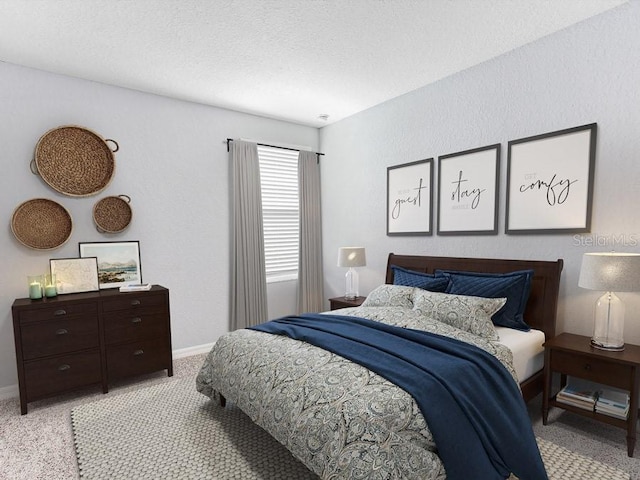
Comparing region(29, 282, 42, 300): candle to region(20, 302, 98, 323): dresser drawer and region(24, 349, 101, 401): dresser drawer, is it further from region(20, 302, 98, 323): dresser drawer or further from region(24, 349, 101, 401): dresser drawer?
region(24, 349, 101, 401): dresser drawer

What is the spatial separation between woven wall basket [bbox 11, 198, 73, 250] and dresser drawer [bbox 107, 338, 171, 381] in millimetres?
1101

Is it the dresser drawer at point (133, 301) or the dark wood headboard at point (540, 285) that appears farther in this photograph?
the dresser drawer at point (133, 301)

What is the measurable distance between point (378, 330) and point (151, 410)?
1850mm

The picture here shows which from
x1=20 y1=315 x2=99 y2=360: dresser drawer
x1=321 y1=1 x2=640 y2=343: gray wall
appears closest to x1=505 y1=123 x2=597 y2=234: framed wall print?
x1=321 y1=1 x2=640 y2=343: gray wall

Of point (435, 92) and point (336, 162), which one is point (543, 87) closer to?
point (435, 92)

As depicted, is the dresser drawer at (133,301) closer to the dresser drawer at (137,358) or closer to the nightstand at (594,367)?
the dresser drawer at (137,358)

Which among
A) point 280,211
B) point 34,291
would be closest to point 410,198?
point 280,211

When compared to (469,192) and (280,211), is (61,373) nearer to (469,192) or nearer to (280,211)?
(280,211)

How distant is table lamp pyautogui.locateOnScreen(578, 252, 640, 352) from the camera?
2156 mm

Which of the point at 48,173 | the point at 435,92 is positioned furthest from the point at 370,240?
the point at 48,173

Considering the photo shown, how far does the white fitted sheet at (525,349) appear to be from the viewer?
2.42 meters

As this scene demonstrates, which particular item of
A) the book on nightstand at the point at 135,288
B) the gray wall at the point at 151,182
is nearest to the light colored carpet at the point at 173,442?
the book on nightstand at the point at 135,288

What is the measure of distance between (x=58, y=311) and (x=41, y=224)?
2.79ft

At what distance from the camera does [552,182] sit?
2.77 meters
